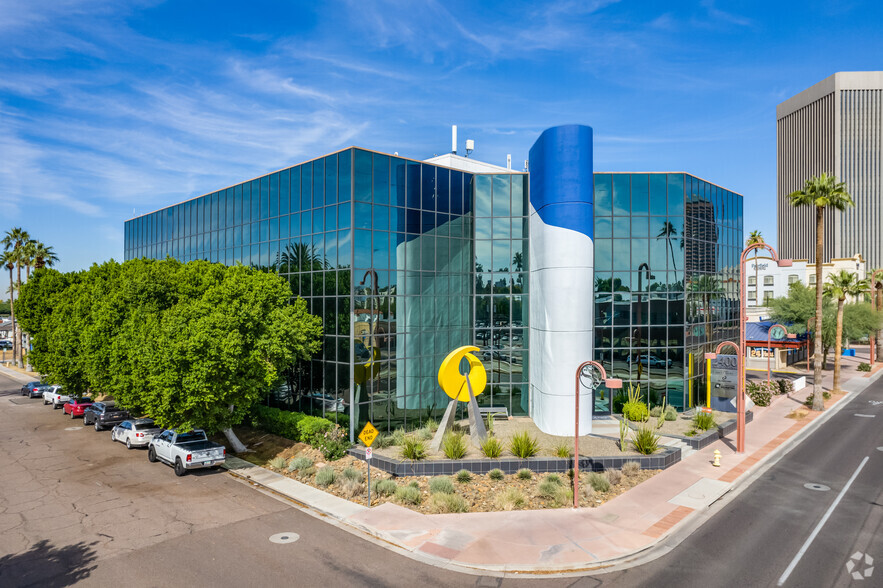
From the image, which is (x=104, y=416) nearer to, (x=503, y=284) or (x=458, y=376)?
(x=458, y=376)

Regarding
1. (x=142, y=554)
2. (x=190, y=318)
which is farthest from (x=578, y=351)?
(x=142, y=554)

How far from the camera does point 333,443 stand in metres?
23.8

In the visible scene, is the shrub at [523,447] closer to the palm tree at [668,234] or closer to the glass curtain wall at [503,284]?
the glass curtain wall at [503,284]

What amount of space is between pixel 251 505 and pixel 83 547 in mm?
4926

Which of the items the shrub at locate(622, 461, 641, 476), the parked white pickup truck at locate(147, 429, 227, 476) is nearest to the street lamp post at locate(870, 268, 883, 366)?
the shrub at locate(622, 461, 641, 476)

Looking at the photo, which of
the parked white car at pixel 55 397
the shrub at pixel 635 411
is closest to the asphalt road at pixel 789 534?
the shrub at pixel 635 411

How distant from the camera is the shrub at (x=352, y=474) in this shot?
20.4 m

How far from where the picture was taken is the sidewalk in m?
14.2

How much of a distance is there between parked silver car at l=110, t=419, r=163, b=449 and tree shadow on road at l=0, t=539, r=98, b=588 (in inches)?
430

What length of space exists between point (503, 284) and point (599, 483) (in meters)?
13.6

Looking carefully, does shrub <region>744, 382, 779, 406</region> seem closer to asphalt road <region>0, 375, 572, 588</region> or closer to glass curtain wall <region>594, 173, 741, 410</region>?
glass curtain wall <region>594, 173, 741, 410</region>

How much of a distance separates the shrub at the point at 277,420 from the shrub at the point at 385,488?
785 centimetres

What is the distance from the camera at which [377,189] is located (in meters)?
26.2

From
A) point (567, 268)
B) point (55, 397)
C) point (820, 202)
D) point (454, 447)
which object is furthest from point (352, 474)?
point (820, 202)
